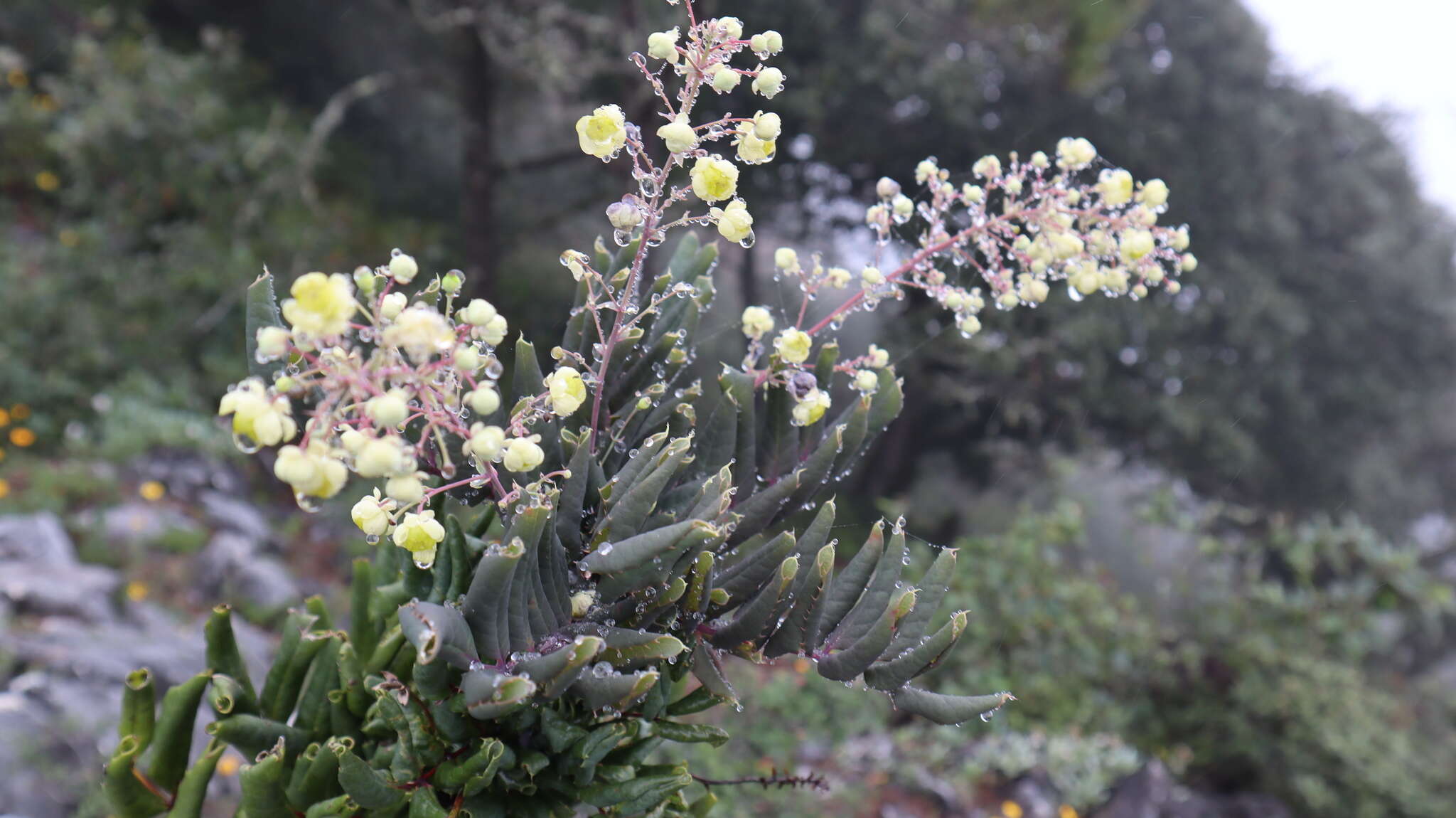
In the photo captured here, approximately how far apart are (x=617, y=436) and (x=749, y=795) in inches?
80.7

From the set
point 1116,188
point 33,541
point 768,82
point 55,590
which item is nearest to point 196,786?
point 768,82

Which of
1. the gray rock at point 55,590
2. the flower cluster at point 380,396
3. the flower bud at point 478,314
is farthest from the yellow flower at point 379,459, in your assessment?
the gray rock at point 55,590

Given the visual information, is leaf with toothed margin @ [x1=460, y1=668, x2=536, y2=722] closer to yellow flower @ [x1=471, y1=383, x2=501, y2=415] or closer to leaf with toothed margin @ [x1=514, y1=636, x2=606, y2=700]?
leaf with toothed margin @ [x1=514, y1=636, x2=606, y2=700]

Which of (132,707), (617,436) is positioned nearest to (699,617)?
(617,436)

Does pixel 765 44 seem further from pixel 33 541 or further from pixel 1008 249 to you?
pixel 33 541

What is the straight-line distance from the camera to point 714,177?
2.19 feet

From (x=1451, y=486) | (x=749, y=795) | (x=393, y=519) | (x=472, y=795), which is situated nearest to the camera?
(x=393, y=519)

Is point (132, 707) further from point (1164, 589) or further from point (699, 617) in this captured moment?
point (1164, 589)

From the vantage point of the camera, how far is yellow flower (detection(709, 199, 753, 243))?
693 millimetres

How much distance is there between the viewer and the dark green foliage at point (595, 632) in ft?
2.33

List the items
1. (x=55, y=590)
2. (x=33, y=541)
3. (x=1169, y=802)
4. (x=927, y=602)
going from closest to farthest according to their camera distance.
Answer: (x=927, y=602) → (x=55, y=590) → (x=33, y=541) → (x=1169, y=802)

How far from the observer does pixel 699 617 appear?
81 cm

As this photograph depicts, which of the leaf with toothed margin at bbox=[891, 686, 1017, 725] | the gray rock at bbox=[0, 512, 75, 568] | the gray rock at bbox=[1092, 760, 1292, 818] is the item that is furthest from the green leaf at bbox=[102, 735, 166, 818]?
the gray rock at bbox=[1092, 760, 1292, 818]

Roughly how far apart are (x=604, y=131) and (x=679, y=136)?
0.19 ft
